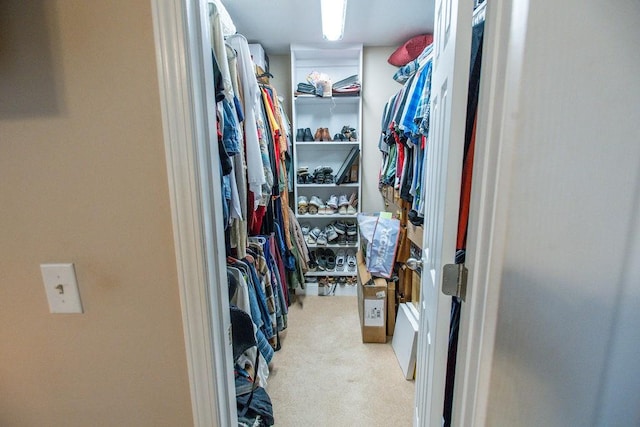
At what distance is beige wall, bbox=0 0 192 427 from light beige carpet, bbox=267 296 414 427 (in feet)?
3.94

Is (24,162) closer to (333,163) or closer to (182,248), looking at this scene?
(182,248)

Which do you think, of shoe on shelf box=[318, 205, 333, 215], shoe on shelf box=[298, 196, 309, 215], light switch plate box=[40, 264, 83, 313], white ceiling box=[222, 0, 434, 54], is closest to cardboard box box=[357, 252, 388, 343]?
shoe on shelf box=[318, 205, 333, 215]

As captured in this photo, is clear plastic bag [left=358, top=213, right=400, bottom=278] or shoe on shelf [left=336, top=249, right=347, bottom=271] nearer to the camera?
clear plastic bag [left=358, top=213, right=400, bottom=278]

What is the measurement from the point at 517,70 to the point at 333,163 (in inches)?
106

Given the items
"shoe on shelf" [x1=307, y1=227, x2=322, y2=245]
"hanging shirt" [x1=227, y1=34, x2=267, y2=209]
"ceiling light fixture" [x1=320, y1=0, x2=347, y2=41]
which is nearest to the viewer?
"hanging shirt" [x1=227, y1=34, x2=267, y2=209]

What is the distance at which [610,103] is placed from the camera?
18.5 inches

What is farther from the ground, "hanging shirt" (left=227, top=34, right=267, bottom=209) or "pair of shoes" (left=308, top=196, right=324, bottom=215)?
"hanging shirt" (left=227, top=34, right=267, bottom=209)

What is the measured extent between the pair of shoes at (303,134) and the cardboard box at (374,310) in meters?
1.53

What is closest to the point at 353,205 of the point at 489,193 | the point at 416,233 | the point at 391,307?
the point at 391,307

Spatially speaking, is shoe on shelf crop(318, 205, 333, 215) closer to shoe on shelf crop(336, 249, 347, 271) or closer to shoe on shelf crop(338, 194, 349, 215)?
shoe on shelf crop(338, 194, 349, 215)

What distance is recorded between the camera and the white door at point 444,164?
0.72 metres

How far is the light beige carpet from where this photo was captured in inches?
63.2

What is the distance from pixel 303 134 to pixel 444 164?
2.25 meters

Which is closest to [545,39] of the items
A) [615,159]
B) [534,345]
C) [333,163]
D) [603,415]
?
[615,159]
